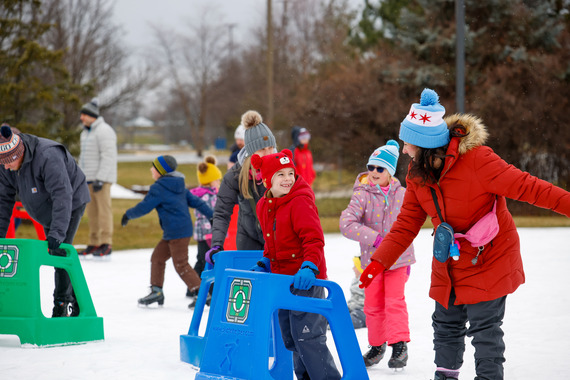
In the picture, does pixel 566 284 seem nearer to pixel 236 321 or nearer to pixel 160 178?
pixel 160 178

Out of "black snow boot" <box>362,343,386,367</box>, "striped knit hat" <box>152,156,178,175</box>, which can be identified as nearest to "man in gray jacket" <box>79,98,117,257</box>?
"striped knit hat" <box>152,156,178,175</box>

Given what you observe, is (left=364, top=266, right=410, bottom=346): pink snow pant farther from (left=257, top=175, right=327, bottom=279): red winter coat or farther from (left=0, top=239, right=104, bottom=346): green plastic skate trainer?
(left=0, top=239, right=104, bottom=346): green plastic skate trainer

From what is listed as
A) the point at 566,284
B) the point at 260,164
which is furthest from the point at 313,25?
the point at 260,164

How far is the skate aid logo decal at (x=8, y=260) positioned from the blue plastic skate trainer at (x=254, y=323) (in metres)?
2.35

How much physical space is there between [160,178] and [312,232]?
3624 millimetres

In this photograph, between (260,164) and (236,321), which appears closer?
(236,321)

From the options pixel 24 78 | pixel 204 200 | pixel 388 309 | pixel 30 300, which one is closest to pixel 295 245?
pixel 388 309

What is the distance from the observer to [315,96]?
21250mm

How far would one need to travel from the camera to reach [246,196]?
5.01 meters

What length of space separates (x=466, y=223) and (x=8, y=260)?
3631mm

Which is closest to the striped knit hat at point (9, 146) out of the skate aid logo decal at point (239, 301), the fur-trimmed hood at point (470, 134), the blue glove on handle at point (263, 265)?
the blue glove on handle at point (263, 265)

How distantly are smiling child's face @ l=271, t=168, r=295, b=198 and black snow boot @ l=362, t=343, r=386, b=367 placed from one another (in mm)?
1487

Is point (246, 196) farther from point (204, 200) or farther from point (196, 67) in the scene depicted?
point (196, 67)

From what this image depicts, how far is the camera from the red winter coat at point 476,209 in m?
3.54
